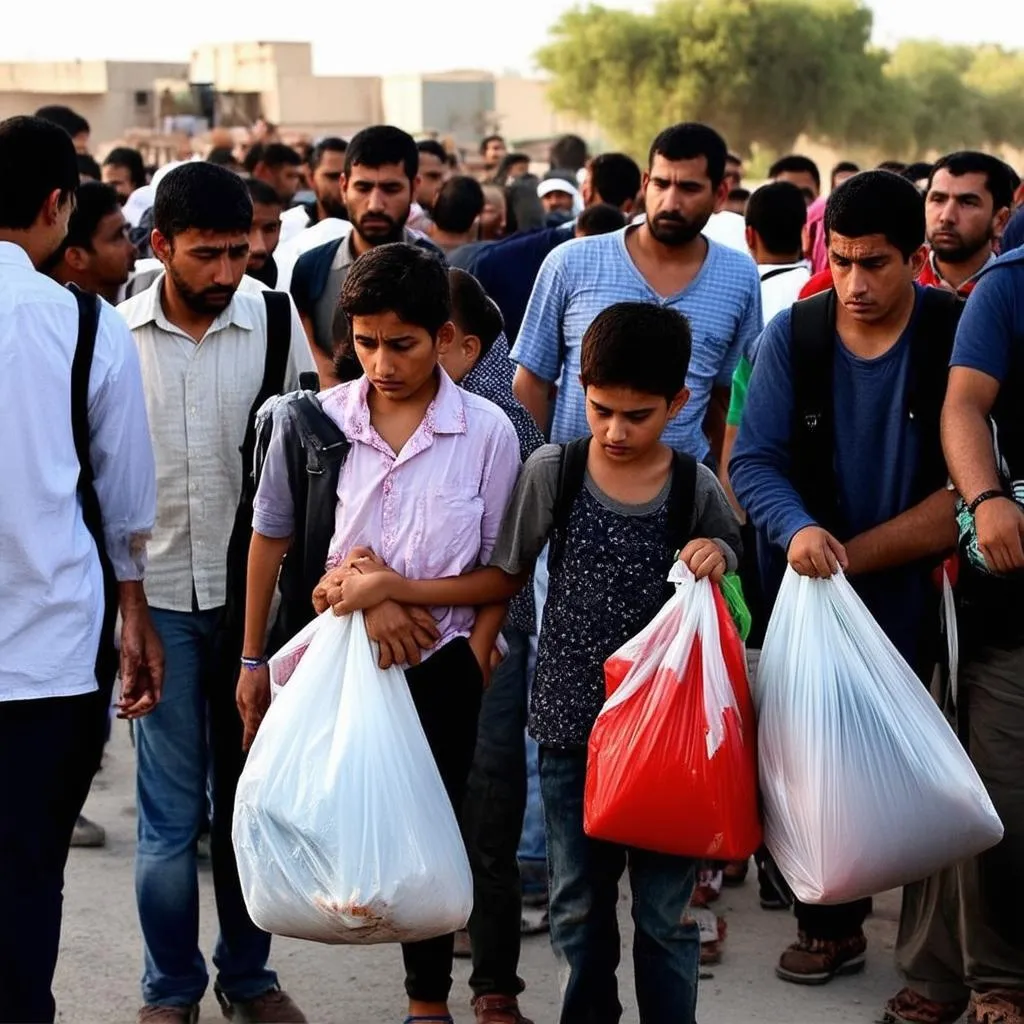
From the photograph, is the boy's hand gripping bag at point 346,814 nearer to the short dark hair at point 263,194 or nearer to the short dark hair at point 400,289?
the short dark hair at point 400,289

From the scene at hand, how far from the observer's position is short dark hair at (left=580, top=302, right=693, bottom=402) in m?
3.56

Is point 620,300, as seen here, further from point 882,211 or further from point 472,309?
point 882,211

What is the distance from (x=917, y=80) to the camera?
64.0m

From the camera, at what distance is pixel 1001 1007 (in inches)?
161

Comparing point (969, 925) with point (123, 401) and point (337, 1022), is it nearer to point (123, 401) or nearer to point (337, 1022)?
point (337, 1022)

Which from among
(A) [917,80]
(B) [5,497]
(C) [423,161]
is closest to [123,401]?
(B) [5,497]

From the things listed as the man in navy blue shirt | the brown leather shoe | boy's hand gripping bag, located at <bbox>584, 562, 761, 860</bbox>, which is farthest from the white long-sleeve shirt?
the man in navy blue shirt

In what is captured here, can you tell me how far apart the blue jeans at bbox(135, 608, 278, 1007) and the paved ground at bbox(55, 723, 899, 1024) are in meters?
0.27

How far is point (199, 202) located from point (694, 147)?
5.93 feet

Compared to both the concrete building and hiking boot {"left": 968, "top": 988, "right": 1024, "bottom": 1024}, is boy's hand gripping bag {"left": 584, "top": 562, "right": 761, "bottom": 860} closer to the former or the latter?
hiking boot {"left": 968, "top": 988, "right": 1024, "bottom": 1024}

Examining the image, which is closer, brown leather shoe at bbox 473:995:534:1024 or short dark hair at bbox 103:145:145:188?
brown leather shoe at bbox 473:995:534:1024

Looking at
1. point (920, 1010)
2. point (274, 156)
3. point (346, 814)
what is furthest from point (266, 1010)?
point (274, 156)

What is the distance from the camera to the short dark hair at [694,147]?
16.8 feet

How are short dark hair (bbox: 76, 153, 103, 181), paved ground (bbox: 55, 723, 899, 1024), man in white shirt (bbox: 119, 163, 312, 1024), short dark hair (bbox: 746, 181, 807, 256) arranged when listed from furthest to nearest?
short dark hair (bbox: 76, 153, 103, 181) → short dark hair (bbox: 746, 181, 807, 256) → paved ground (bbox: 55, 723, 899, 1024) → man in white shirt (bbox: 119, 163, 312, 1024)
